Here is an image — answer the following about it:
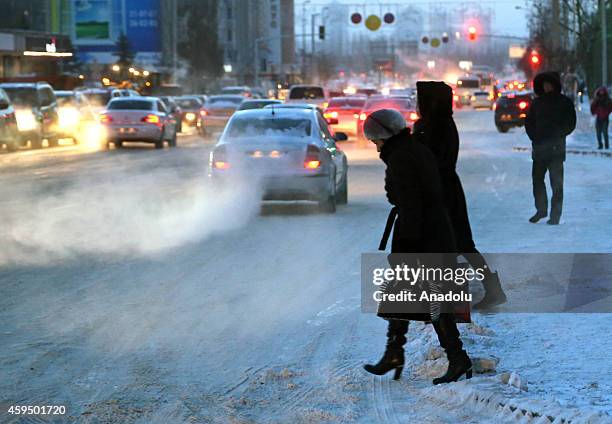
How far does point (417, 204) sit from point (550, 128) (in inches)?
334

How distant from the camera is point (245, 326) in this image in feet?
30.0

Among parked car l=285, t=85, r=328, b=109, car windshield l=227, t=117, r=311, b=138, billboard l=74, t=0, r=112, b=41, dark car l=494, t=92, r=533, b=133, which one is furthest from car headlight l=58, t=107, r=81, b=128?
billboard l=74, t=0, r=112, b=41

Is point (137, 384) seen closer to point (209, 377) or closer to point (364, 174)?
point (209, 377)

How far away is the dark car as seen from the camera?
Answer: 48.5m

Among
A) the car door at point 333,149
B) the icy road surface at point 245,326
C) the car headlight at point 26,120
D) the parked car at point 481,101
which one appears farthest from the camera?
the parked car at point 481,101

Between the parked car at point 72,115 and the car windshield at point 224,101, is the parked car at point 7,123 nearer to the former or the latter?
the parked car at point 72,115

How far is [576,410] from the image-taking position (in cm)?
624

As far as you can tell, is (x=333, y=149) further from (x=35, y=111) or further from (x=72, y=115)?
(x=72, y=115)

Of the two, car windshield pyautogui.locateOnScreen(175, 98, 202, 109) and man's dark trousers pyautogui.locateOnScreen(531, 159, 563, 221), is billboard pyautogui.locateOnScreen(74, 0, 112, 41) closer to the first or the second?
car windshield pyautogui.locateOnScreen(175, 98, 202, 109)

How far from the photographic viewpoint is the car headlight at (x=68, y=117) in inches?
1576

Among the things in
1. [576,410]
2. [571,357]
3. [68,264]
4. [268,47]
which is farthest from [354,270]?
[268,47]

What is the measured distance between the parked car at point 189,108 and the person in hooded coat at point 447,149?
48.7 metres

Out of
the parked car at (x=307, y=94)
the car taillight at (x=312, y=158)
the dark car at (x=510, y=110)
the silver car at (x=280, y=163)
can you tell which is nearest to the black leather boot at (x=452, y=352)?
the silver car at (x=280, y=163)

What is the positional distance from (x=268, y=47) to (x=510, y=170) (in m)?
139
